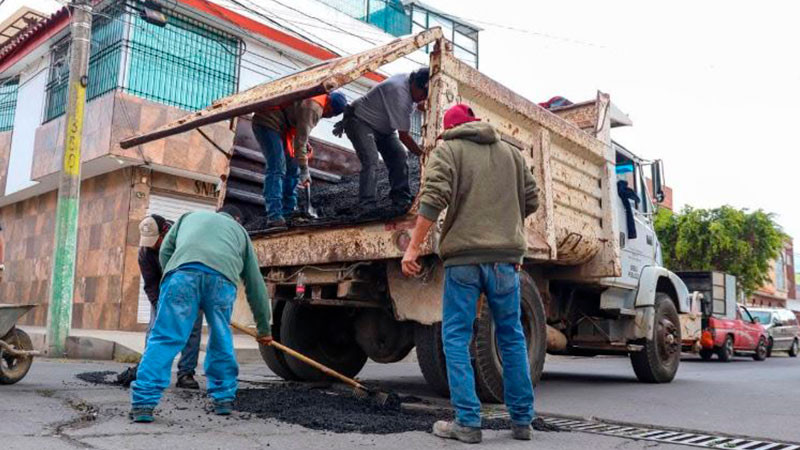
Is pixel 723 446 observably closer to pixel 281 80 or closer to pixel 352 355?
pixel 352 355

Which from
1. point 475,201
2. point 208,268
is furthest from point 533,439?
point 208,268

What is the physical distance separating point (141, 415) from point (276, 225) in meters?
2.31

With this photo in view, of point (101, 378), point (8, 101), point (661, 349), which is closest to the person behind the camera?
point (101, 378)

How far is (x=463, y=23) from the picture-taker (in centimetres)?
1928

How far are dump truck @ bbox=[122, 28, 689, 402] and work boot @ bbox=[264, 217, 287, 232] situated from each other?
69mm

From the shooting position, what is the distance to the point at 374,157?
5805mm

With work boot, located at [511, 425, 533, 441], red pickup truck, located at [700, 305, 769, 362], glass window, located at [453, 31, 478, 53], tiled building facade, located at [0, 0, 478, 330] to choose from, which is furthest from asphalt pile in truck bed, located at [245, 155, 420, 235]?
glass window, located at [453, 31, 478, 53]

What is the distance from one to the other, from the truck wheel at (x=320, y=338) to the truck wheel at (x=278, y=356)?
1.9 inches

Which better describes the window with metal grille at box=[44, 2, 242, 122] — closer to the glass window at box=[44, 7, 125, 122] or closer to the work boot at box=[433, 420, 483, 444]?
the glass window at box=[44, 7, 125, 122]

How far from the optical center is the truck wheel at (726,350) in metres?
15.0

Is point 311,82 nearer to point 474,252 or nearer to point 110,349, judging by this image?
point 474,252

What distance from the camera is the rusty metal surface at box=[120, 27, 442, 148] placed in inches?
175

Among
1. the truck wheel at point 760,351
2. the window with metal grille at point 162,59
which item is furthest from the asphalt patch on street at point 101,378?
the truck wheel at point 760,351

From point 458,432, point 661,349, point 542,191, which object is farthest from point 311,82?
point 661,349
